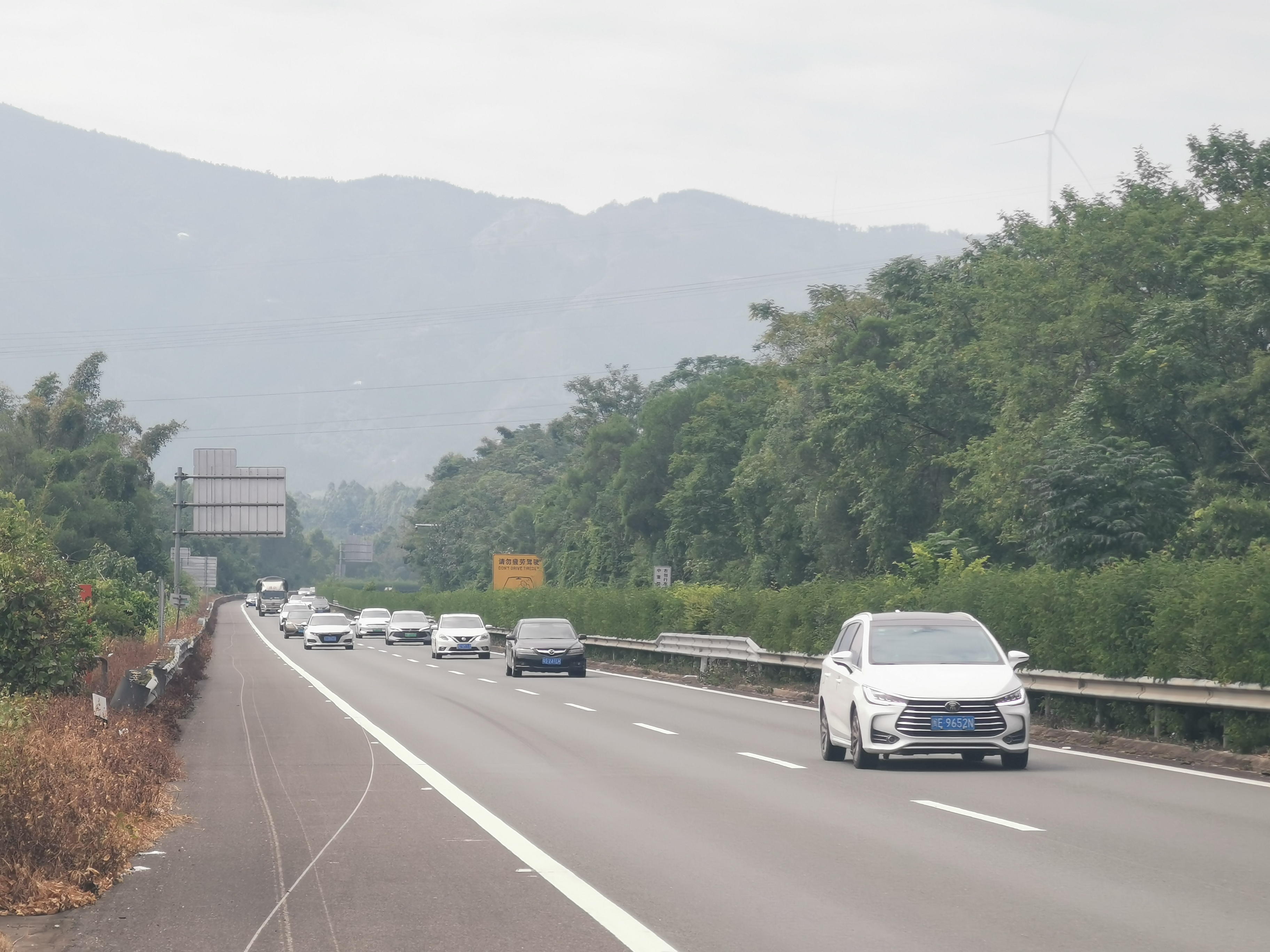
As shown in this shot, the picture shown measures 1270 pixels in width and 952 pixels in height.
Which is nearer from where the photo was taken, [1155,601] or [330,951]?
[330,951]

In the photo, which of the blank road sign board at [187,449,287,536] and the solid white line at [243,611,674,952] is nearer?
the solid white line at [243,611,674,952]

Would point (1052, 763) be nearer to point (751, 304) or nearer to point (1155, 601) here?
point (1155, 601)

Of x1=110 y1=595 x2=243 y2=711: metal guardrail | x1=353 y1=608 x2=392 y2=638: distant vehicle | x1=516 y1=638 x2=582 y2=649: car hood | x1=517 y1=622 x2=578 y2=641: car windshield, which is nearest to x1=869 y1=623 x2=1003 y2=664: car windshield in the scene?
x1=110 y1=595 x2=243 y2=711: metal guardrail

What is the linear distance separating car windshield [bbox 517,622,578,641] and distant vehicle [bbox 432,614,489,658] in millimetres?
13000

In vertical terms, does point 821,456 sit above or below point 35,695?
above

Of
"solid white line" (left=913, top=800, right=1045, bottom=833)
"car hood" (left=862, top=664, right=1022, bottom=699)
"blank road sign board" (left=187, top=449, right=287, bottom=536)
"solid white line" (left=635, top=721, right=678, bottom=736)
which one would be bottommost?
"solid white line" (left=635, top=721, right=678, bottom=736)

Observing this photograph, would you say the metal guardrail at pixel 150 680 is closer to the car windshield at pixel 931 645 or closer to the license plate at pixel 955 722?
the car windshield at pixel 931 645

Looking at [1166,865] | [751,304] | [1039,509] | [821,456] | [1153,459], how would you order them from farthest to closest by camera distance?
[751,304] < [821,456] < [1039,509] < [1153,459] < [1166,865]

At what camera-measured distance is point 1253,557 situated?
1770 centimetres

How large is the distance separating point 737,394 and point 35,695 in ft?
247

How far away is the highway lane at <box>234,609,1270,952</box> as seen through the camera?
8.22 metres

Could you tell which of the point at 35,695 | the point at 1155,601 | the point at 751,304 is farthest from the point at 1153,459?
the point at 751,304

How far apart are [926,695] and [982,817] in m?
3.50

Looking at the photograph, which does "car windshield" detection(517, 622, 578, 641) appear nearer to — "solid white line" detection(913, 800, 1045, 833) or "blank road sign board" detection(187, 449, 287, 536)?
"blank road sign board" detection(187, 449, 287, 536)
